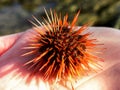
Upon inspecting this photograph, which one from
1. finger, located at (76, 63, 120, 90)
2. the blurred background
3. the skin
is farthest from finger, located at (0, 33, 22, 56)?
finger, located at (76, 63, 120, 90)

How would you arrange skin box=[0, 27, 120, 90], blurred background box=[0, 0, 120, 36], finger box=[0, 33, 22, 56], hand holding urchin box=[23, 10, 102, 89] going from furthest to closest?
1. blurred background box=[0, 0, 120, 36]
2. finger box=[0, 33, 22, 56]
3. skin box=[0, 27, 120, 90]
4. hand holding urchin box=[23, 10, 102, 89]

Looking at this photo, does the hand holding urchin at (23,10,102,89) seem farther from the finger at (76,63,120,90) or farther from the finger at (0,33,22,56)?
the finger at (0,33,22,56)

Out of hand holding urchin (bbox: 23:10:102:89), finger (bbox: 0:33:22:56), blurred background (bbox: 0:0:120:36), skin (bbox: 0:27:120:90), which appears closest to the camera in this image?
hand holding urchin (bbox: 23:10:102:89)

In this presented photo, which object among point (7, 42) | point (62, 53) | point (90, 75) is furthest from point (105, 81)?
point (7, 42)

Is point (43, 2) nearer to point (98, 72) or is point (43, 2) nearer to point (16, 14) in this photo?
point (16, 14)

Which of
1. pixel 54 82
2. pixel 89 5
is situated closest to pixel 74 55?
pixel 54 82

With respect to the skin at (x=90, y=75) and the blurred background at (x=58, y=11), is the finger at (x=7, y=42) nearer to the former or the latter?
the skin at (x=90, y=75)

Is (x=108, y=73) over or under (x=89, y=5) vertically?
under
